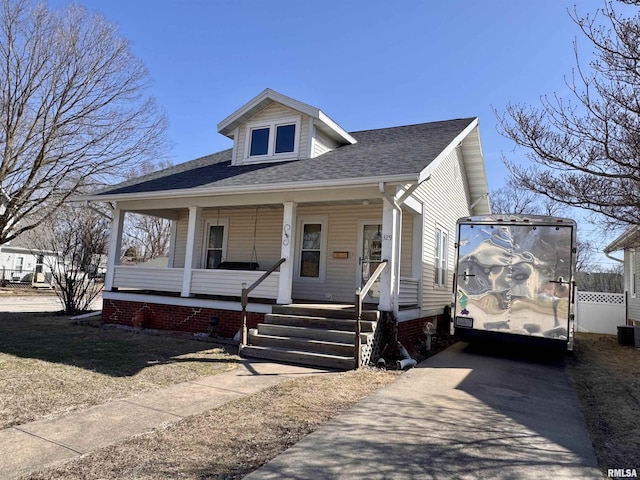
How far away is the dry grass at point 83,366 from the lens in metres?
4.77

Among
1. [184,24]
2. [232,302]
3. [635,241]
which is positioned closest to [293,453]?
[232,302]

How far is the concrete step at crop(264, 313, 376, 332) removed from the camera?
303 inches

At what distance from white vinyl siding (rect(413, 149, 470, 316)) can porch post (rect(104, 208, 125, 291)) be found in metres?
7.92

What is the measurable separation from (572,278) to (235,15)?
11030mm

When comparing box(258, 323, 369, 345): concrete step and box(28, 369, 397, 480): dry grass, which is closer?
box(28, 369, 397, 480): dry grass

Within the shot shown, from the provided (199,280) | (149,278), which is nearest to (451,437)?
(199,280)

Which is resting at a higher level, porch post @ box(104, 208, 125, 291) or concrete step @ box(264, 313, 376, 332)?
porch post @ box(104, 208, 125, 291)

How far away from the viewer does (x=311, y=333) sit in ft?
25.4

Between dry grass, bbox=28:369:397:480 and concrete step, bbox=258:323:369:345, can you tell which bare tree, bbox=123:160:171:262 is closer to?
concrete step, bbox=258:323:369:345

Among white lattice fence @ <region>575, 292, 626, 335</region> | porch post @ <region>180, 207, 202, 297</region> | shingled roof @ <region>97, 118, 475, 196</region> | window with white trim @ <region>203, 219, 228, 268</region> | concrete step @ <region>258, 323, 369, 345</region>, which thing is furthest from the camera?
white lattice fence @ <region>575, 292, 626, 335</region>

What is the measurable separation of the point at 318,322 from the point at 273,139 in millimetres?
5862

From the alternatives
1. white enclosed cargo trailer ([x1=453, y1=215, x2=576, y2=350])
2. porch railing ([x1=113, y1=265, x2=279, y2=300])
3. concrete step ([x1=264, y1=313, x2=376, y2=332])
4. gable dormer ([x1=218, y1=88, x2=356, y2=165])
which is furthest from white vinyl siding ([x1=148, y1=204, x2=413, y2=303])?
concrete step ([x1=264, y1=313, x2=376, y2=332])

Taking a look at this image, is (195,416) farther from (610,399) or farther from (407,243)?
(407,243)

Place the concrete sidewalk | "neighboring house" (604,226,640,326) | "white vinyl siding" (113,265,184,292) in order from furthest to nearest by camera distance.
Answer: "neighboring house" (604,226,640,326) → "white vinyl siding" (113,265,184,292) → the concrete sidewalk
